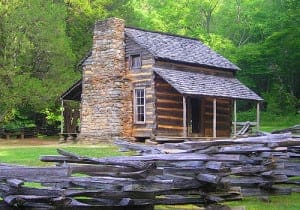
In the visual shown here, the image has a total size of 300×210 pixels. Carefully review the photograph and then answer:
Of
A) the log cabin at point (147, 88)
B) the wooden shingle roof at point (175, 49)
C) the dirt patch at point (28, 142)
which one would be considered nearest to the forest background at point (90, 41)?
the dirt patch at point (28, 142)

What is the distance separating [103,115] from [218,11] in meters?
31.1

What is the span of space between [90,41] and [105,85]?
1157 cm

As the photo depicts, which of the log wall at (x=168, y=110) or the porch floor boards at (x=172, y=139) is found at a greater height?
the log wall at (x=168, y=110)

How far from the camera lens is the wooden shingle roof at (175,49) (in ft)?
85.6

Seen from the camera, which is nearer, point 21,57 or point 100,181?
point 100,181

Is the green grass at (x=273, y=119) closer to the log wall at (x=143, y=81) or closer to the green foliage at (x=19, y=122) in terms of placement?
the log wall at (x=143, y=81)

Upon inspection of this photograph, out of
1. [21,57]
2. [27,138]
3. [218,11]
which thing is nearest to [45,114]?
[27,138]

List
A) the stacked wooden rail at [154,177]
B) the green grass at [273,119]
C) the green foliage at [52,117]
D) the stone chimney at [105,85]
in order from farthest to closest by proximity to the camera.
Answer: the green foliage at [52,117] < the green grass at [273,119] < the stone chimney at [105,85] < the stacked wooden rail at [154,177]

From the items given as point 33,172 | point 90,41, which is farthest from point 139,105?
point 33,172

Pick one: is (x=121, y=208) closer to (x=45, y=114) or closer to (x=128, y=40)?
(x=128, y=40)

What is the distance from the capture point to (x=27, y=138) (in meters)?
35.8

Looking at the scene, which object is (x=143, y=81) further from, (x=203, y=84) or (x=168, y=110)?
(x=203, y=84)

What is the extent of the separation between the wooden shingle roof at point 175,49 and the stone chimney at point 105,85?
3.04 ft

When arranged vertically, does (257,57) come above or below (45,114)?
above
